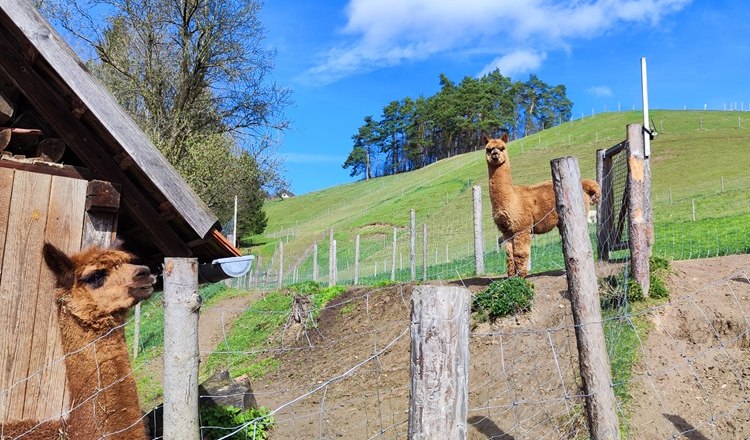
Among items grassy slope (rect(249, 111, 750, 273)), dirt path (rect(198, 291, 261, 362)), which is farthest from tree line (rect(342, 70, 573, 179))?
dirt path (rect(198, 291, 261, 362))

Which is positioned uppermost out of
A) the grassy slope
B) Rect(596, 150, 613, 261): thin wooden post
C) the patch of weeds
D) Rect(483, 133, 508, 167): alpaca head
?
the grassy slope

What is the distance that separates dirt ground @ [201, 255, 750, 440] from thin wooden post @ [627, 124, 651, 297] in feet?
1.89

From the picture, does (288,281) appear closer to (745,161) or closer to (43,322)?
(43,322)

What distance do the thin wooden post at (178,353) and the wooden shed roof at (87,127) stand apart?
2.47 feet

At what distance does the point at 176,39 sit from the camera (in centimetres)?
2125

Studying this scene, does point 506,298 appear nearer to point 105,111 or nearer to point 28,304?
point 105,111

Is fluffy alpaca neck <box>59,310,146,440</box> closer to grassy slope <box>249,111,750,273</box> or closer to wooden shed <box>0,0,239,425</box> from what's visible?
wooden shed <box>0,0,239,425</box>

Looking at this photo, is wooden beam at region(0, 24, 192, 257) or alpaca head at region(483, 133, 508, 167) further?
alpaca head at region(483, 133, 508, 167)

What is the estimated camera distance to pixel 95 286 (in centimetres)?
361

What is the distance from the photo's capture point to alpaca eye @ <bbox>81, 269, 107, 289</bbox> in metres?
3.59

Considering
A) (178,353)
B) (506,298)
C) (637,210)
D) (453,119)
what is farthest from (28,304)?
(453,119)

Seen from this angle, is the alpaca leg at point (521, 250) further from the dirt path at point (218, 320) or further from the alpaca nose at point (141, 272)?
the dirt path at point (218, 320)

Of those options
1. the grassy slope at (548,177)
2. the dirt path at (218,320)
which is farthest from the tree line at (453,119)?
the dirt path at (218,320)

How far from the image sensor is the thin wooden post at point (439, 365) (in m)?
2.54
